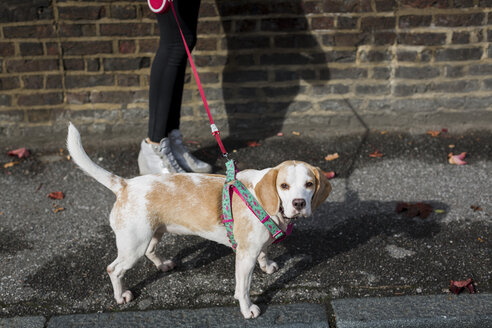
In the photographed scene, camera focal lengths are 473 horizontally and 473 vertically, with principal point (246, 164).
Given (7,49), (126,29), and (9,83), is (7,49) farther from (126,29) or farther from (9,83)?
(126,29)

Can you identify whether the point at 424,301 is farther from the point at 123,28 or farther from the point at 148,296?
the point at 123,28

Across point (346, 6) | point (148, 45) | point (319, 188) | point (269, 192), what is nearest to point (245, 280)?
point (269, 192)

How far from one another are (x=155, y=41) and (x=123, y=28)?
1.08 feet

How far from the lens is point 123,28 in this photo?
4.65 metres

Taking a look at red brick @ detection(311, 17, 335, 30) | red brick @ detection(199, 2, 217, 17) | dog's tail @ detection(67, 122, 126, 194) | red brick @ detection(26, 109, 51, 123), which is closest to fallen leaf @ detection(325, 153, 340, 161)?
red brick @ detection(311, 17, 335, 30)

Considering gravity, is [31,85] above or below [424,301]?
above

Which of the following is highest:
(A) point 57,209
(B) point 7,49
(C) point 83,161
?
(B) point 7,49

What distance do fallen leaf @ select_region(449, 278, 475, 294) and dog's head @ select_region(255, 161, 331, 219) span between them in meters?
1.08

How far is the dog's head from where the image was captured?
253cm

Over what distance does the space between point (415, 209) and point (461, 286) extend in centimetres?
96

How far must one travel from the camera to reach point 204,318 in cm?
282

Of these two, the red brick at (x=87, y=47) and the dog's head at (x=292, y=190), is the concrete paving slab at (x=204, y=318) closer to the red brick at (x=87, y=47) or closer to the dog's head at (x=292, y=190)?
the dog's head at (x=292, y=190)

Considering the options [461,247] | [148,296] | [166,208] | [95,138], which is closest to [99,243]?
[148,296]

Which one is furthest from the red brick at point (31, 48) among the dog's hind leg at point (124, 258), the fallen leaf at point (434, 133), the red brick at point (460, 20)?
the fallen leaf at point (434, 133)
